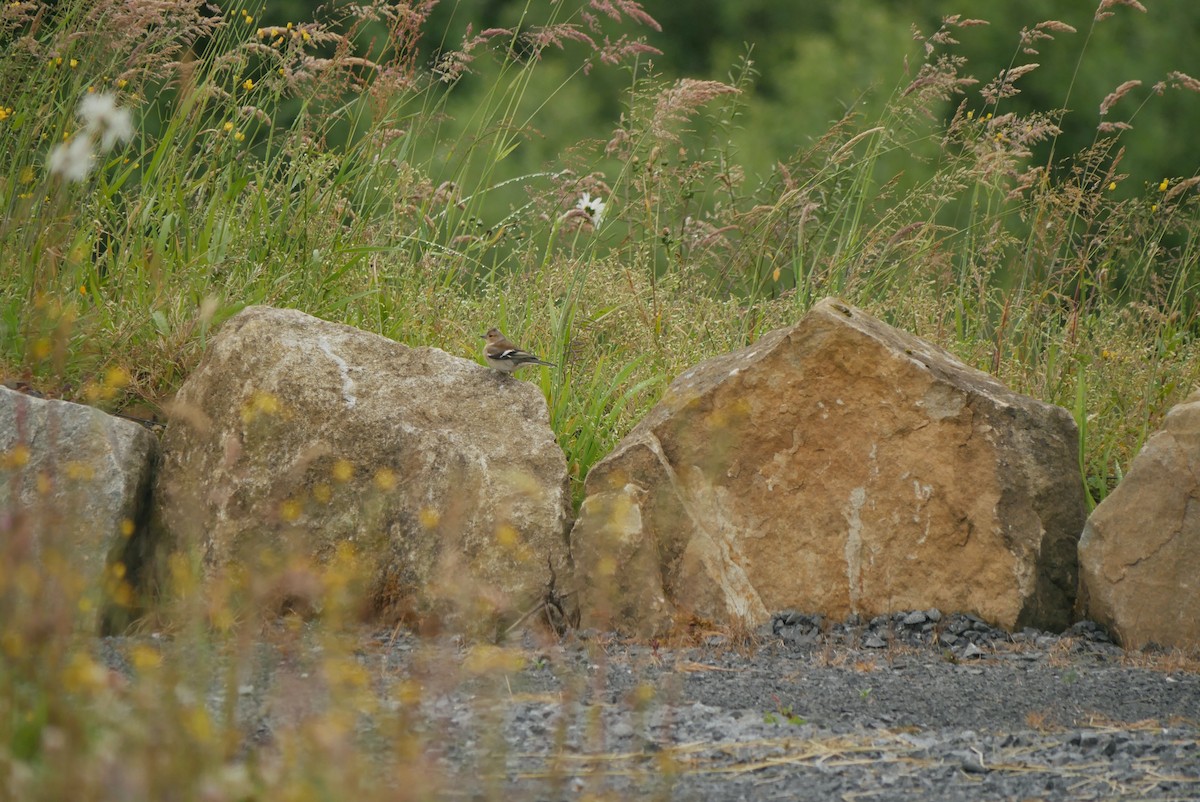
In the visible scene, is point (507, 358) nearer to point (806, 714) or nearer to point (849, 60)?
point (806, 714)

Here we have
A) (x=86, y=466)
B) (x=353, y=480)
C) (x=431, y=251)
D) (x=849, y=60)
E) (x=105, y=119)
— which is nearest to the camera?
(x=86, y=466)

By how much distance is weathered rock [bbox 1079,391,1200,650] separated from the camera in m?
3.94

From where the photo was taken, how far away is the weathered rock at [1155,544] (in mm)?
3938

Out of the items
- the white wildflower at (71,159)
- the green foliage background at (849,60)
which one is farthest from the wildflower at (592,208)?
the green foliage background at (849,60)

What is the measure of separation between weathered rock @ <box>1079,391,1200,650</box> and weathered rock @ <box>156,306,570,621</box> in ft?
5.40

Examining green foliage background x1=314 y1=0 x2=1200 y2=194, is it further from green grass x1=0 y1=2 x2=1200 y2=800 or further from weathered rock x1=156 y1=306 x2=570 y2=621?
weathered rock x1=156 y1=306 x2=570 y2=621

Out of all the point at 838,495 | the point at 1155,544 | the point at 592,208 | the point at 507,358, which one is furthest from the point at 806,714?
the point at 592,208

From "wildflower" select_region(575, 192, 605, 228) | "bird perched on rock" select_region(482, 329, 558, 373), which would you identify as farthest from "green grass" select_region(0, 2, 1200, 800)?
"bird perched on rock" select_region(482, 329, 558, 373)

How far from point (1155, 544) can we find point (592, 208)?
111 inches

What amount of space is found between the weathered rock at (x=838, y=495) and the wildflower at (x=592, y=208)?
1.50m

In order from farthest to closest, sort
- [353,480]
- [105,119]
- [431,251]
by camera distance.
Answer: [431,251] → [105,119] → [353,480]

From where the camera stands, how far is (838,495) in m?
4.18

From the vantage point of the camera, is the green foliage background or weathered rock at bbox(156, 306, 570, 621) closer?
weathered rock at bbox(156, 306, 570, 621)

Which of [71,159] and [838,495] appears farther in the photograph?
[71,159]
